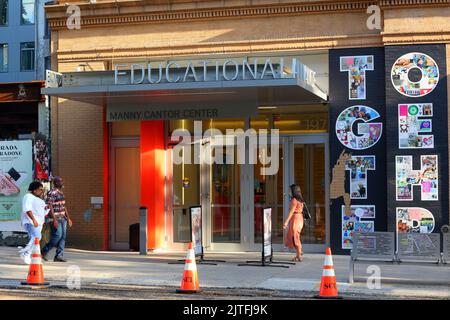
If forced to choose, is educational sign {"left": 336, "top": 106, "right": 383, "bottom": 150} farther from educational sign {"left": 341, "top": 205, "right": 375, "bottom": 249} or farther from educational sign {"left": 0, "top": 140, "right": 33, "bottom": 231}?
educational sign {"left": 0, "top": 140, "right": 33, "bottom": 231}

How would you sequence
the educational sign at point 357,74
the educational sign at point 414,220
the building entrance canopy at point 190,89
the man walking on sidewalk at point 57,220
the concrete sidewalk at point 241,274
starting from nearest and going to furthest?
the concrete sidewalk at point 241,274 → the building entrance canopy at point 190,89 → the man walking on sidewalk at point 57,220 → the educational sign at point 414,220 → the educational sign at point 357,74

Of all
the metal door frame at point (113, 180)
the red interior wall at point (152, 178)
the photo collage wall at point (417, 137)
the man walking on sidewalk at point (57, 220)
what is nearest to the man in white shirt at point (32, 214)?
the man walking on sidewalk at point (57, 220)

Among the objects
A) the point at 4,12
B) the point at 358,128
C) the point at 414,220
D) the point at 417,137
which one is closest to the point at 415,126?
the point at 417,137

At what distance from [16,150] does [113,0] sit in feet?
15.8

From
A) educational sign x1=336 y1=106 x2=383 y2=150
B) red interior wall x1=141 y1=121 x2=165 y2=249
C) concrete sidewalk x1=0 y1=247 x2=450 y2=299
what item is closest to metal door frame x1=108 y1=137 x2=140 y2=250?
red interior wall x1=141 y1=121 x2=165 y2=249

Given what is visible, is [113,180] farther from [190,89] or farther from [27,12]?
[27,12]

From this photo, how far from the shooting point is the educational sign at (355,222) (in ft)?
55.9

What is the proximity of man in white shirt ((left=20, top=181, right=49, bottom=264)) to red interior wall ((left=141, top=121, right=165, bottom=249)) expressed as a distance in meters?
3.77

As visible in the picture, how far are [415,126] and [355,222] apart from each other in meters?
2.66

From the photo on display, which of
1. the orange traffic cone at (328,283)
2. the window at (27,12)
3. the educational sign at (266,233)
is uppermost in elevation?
the window at (27,12)

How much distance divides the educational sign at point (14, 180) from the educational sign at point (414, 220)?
9741 millimetres

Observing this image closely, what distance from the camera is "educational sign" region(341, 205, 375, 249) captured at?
1705cm

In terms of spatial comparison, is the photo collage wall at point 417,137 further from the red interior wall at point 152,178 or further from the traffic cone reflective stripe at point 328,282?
the red interior wall at point 152,178
